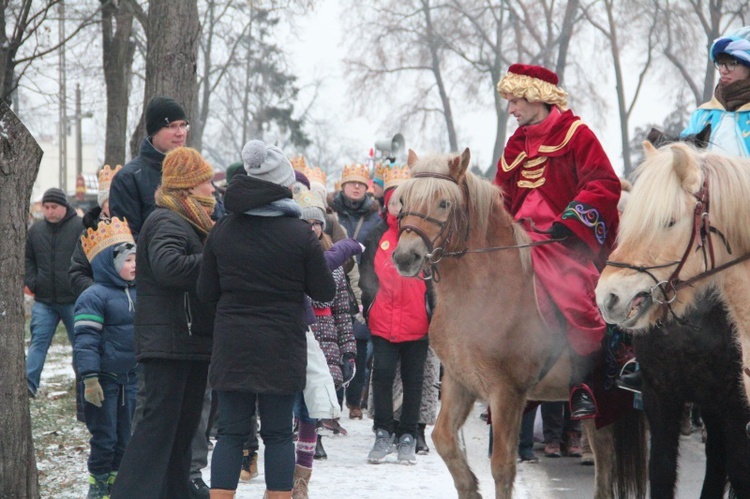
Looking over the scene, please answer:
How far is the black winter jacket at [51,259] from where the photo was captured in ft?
38.9

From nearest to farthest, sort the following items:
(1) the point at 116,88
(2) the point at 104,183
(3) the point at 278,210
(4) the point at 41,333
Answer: (3) the point at 278,210
(2) the point at 104,183
(4) the point at 41,333
(1) the point at 116,88

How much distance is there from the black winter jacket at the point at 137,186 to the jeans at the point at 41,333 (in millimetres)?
4364

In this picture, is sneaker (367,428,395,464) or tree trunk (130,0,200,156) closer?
sneaker (367,428,395,464)

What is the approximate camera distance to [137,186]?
7203mm

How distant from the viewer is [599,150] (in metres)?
6.50

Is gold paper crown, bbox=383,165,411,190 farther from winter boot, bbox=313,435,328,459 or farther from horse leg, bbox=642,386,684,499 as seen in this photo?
horse leg, bbox=642,386,684,499

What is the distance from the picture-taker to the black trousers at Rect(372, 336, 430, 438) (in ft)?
30.1

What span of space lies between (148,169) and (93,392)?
1552mm

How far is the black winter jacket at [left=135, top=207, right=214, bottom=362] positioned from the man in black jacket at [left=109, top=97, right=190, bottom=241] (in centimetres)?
100

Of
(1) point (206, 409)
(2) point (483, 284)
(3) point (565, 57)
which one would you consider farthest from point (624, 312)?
(3) point (565, 57)

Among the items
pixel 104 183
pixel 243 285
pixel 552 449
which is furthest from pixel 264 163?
pixel 552 449

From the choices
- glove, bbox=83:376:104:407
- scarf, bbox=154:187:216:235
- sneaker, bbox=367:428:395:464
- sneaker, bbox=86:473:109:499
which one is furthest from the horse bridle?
sneaker, bbox=367:428:395:464

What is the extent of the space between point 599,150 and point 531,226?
63 centimetres

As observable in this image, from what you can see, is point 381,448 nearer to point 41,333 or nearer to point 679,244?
point 41,333
